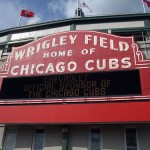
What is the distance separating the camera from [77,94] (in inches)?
554

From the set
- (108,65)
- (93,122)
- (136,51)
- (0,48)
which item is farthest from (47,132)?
(0,48)

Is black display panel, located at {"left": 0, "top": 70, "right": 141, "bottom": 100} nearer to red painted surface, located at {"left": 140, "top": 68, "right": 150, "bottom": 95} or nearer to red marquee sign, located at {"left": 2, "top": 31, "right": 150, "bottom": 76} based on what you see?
red painted surface, located at {"left": 140, "top": 68, "right": 150, "bottom": 95}

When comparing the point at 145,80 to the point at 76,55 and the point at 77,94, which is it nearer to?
the point at 77,94

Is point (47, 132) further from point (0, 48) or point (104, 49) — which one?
point (0, 48)

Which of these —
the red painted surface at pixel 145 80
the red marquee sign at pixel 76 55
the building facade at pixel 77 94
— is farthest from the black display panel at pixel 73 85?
the red marquee sign at pixel 76 55

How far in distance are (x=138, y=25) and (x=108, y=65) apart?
15.3 feet

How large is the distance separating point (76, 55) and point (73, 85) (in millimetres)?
2290

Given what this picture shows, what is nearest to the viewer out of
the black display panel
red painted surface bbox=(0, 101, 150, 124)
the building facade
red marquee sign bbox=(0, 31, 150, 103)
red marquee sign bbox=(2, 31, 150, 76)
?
red painted surface bbox=(0, 101, 150, 124)

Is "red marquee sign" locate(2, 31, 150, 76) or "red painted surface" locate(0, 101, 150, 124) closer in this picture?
"red painted surface" locate(0, 101, 150, 124)

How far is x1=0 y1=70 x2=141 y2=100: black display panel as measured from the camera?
13609 millimetres

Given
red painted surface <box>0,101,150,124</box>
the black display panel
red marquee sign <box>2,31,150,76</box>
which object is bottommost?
red painted surface <box>0,101,150,124</box>

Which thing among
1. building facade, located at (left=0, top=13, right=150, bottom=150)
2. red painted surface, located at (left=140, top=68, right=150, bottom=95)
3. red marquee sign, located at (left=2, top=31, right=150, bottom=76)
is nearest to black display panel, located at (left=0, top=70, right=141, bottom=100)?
building facade, located at (left=0, top=13, right=150, bottom=150)

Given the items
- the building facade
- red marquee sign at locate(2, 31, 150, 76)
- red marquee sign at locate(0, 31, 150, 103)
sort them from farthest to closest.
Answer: red marquee sign at locate(2, 31, 150, 76), red marquee sign at locate(0, 31, 150, 103), the building facade

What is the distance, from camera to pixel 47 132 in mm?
14617
